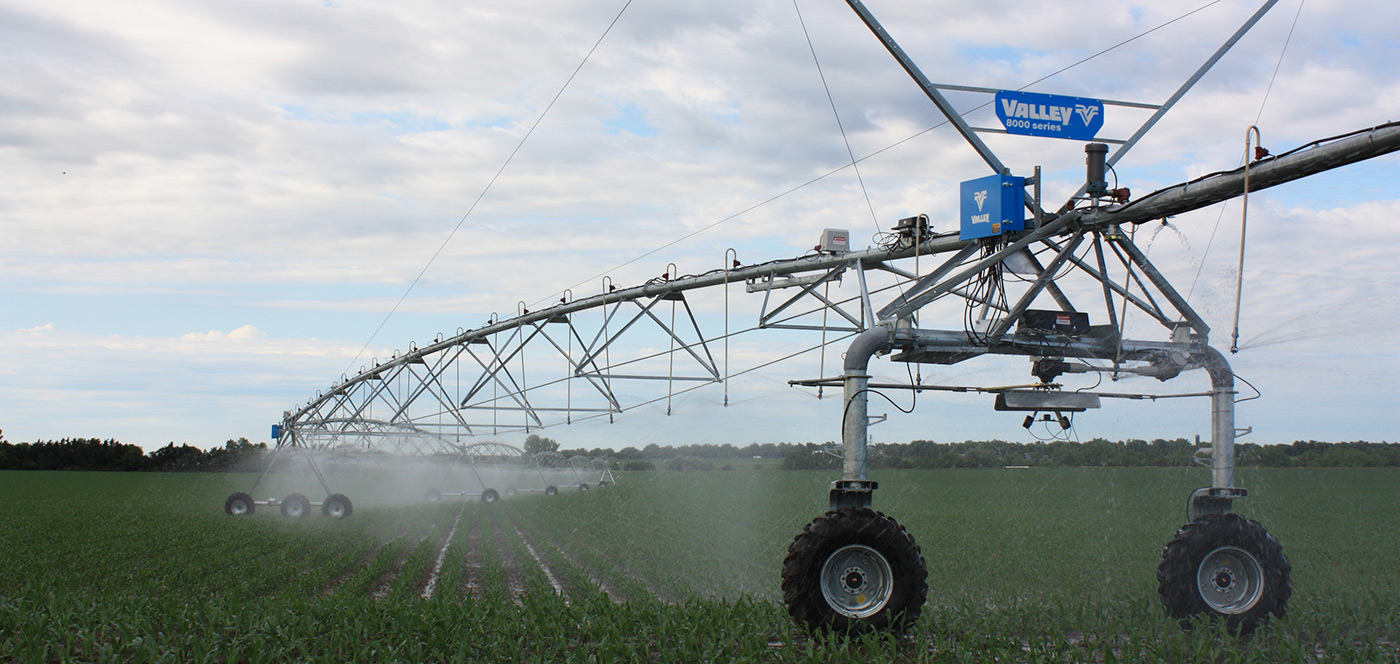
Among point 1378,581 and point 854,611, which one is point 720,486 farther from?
point 854,611

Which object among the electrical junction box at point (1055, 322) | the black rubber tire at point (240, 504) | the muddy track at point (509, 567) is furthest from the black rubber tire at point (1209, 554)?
the black rubber tire at point (240, 504)

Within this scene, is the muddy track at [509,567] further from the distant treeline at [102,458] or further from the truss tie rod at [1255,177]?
the distant treeline at [102,458]

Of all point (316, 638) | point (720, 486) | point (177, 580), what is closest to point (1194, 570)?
point (316, 638)

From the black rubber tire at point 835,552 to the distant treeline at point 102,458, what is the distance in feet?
301

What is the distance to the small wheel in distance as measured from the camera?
1516 inches

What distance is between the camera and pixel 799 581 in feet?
27.4

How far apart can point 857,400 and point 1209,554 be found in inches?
152

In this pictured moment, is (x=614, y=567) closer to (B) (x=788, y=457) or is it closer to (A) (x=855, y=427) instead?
(A) (x=855, y=427)

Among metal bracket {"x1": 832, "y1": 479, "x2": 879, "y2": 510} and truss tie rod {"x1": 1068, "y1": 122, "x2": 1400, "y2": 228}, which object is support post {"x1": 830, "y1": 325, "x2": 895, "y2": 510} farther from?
truss tie rod {"x1": 1068, "y1": 122, "x2": 1400, "y2": 228}

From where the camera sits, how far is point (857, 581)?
8.63 meters

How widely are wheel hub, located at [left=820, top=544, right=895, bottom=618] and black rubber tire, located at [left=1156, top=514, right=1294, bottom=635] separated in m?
3.02

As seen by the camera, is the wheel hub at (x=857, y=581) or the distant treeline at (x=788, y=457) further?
the distant treeline at (x=788, y=457)

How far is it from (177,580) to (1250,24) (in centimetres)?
1810

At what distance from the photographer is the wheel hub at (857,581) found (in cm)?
852
